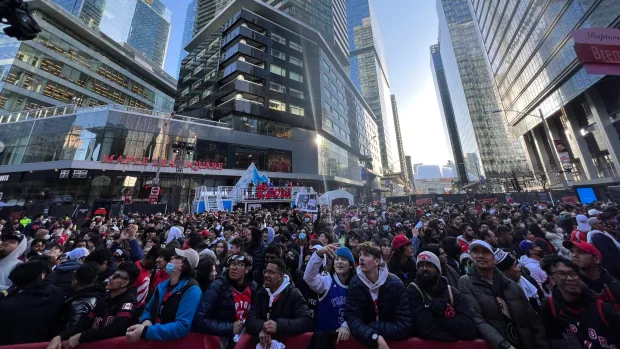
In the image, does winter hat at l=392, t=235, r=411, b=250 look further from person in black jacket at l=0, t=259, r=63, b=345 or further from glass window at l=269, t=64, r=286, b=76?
glass window at l=269, t=64, r=286, b=76

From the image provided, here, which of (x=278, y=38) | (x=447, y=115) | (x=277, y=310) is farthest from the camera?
(x=447, y=115)

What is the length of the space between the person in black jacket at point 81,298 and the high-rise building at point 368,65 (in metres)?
95.2

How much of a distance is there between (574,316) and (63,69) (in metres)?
59.7

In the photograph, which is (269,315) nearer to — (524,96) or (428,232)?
(428,232)

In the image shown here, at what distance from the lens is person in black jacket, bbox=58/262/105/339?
262 centimetres

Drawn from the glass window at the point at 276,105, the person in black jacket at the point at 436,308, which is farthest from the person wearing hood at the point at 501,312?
the glass window at the point at 276,105

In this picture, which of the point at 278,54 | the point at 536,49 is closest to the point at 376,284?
the point at 278,54

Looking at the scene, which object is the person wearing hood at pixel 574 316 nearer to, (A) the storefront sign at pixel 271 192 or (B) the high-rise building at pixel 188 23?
Answer: (A) the storefront sign at pixel 271 192

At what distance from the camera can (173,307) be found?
2709 mm

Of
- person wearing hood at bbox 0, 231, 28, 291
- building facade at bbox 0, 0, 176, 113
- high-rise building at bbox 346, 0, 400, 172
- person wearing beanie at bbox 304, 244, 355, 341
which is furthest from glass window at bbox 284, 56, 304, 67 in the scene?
high-rise building at bbox 346, 0, 400, 172

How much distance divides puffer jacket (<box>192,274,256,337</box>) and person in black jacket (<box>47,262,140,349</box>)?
2.60 ft

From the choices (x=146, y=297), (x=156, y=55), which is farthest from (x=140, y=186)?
(x=156, y=55)

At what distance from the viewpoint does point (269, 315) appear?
2.68 metres

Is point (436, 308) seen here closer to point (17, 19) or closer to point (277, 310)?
point (277, 310)
